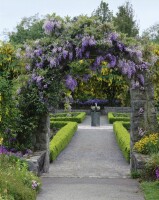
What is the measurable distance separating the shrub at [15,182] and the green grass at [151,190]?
5.47 ft

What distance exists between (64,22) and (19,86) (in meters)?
1.67

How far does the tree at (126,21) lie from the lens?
39.5 m

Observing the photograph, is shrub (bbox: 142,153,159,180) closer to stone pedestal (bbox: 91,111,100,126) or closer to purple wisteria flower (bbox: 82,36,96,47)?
purple wisteria flower (bbox: 82,36,96,47)

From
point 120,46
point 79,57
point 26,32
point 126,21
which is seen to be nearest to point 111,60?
point 120,46

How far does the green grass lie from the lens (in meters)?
7.09

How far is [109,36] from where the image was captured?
1020 centimetres

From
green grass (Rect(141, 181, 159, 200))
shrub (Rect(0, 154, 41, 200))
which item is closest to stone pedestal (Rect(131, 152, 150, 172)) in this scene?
green grass (Rect(141, 181, 159, 200))

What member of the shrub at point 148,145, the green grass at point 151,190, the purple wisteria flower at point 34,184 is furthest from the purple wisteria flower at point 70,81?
the purple wisteria flower at point 34,184

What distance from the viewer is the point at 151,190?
7.66 meters

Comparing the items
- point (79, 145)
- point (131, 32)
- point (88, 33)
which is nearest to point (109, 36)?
point (88, 33)

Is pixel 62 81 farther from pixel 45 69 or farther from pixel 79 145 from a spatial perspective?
pixel 79 145

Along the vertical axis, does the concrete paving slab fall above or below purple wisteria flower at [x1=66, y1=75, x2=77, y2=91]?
below

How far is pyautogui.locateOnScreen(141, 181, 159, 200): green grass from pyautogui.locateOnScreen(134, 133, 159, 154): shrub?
170cm

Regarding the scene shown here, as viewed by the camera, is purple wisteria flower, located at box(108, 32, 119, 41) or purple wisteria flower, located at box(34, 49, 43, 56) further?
purple wisteria flower, located at box(34, 49, 43, 56)
